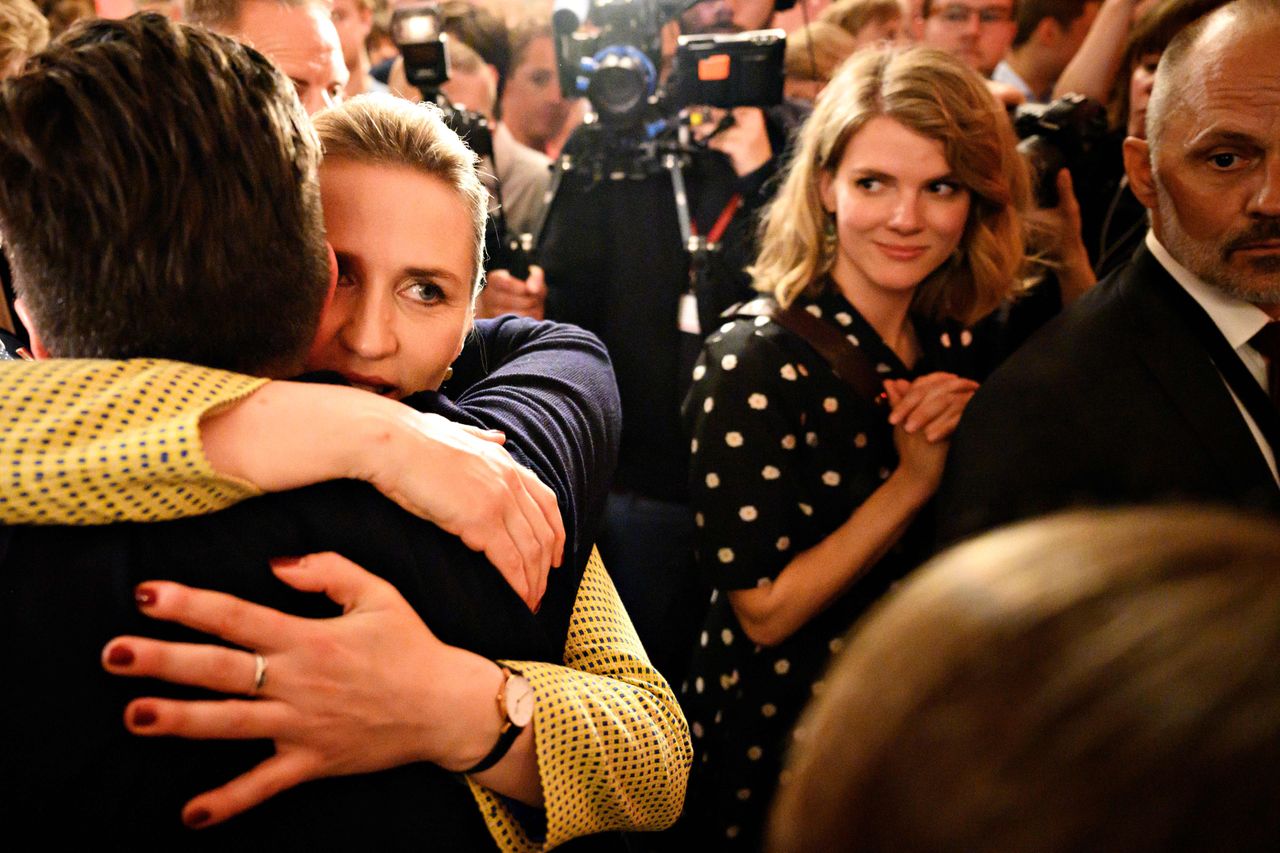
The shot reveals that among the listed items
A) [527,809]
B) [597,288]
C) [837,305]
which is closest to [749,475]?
[837,305]

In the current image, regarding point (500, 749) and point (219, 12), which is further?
point (219, 12)

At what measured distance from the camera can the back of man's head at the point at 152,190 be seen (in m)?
0.67

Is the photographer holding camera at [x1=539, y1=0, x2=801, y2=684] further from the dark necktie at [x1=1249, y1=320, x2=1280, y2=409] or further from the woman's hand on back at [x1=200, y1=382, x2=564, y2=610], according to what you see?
the woman's hand on back at [x1=200, y1=382, x2=564, y2=610]

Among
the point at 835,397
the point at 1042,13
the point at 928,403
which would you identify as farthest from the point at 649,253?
the point at 1042,13

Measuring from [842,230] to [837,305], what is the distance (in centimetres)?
15

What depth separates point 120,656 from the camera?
2.23 feet

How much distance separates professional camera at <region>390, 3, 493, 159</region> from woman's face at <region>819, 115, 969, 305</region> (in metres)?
0.98

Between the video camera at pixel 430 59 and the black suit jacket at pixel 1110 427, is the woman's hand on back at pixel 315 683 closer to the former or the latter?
the black suit jacket at pixel 1110 427

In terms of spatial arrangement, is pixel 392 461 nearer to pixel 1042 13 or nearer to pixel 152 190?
pixel 152 190

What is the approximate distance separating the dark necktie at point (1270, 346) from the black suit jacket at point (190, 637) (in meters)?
1.19

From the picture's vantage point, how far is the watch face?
2.69 ft

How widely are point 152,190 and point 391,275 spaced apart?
361 mm

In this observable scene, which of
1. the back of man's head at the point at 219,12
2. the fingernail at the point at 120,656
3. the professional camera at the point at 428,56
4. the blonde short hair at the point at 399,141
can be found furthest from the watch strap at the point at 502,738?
the professional camera at the point at 428,56

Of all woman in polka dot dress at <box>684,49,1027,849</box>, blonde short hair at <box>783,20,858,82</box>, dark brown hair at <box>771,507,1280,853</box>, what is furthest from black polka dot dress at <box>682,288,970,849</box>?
blonde short hair at <box>783,20,858,82</box>
